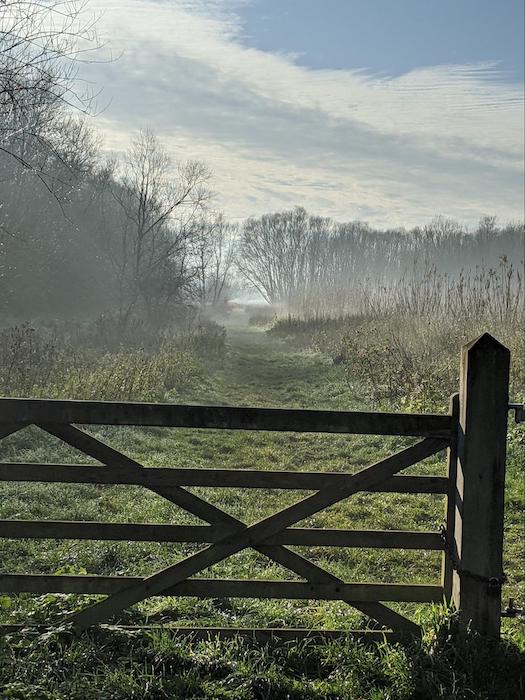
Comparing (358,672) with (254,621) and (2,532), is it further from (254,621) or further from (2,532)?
(2,532)

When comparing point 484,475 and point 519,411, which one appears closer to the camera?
point 484,475

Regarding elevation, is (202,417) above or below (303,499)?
above

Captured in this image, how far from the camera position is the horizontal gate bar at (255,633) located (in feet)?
12.0

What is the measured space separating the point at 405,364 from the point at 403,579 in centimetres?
911

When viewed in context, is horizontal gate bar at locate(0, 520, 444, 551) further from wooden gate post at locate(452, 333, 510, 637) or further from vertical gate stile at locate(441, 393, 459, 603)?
wooden gate post at locate(452, 333, 510, 637)

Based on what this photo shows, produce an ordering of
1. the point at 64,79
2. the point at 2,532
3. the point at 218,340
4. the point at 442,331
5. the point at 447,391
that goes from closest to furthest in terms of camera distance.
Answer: the point at 2,532 < the point at 64,79 < the point at 447,391 < the point at 442,331 < the point at 218,340

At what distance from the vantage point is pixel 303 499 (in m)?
3.55

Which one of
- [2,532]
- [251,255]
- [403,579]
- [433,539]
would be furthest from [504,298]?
[251,255]

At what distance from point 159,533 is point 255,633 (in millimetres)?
844

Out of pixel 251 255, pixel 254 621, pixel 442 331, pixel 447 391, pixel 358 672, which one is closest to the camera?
pixel 358 672

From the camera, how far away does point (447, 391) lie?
12.1 metres

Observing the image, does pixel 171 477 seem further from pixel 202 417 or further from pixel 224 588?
pixel 224 588

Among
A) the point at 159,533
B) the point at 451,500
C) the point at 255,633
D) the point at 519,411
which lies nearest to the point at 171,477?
the point at 159,533

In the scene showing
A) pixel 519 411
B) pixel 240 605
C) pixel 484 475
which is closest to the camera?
pixel 484 475
